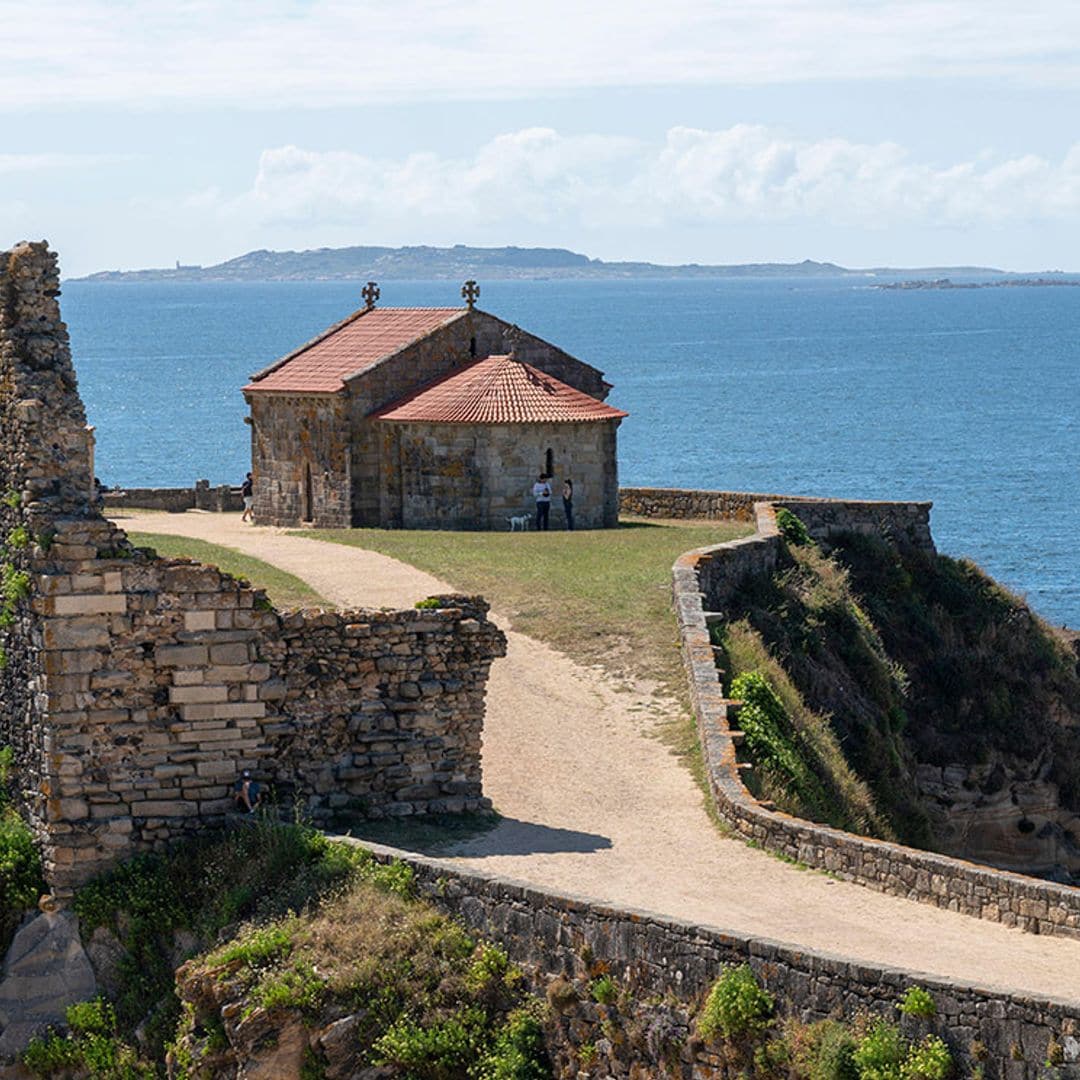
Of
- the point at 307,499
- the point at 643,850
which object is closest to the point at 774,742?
the point at 643,850

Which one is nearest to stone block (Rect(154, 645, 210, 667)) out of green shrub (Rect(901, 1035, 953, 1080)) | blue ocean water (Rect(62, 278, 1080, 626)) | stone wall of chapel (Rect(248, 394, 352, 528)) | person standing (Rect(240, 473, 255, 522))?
green shrub (Rect(901, 1035, 953, 1080))

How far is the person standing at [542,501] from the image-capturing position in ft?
142

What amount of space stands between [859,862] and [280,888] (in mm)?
4618

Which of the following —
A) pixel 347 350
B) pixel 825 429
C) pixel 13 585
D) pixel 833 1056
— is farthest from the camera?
pixel 825 429

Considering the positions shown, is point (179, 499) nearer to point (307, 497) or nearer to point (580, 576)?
point (307, 497)

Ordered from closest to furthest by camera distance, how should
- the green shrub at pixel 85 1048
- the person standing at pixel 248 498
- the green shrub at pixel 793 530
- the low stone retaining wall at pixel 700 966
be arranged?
the low stone retaining wall at pixel 700 966 < the green shrub at pixel 85 1048 < the green shrub at pixel 793 530 < the person standing at pixel 248 498

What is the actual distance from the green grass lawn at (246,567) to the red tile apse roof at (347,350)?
22.5 feet

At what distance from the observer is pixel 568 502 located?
43531 millimetres

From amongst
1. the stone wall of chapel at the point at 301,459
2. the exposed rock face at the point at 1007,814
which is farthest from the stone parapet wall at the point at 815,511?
the exposed rock face at the point at 1007,814

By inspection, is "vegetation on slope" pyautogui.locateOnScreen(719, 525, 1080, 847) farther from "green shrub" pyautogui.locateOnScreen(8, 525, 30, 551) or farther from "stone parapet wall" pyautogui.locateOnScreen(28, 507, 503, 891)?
"green shrub" pyautogui.locateOnScreen(8, 525, 30, 551)

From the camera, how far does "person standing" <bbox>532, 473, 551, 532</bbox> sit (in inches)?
1700

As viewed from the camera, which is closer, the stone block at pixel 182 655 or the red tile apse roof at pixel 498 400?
the stone block at pixel 182 655

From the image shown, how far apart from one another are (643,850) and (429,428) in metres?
25.7

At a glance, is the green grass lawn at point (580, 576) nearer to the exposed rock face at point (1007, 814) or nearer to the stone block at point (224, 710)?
the exposed rock face at point (1007, 814)
